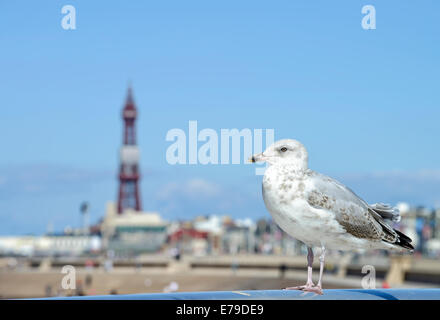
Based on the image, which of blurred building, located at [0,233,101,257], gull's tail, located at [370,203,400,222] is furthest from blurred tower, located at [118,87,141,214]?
gull's tail, located at [370,203,400,222]

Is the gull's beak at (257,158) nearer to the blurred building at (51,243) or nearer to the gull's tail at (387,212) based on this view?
the gull's tail at (387,212)

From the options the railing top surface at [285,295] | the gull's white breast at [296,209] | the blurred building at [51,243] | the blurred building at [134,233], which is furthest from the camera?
the blurred building at [51,243]

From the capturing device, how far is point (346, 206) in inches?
160

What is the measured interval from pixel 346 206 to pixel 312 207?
0.21 metres

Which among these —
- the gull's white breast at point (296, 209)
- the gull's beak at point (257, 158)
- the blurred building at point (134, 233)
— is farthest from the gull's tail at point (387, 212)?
the blurred building at point (134, 233)

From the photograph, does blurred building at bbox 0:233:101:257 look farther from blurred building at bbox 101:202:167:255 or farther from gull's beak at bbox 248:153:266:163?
gull's beak at bbox 248:153:266:163

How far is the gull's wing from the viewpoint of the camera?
13.0 feet

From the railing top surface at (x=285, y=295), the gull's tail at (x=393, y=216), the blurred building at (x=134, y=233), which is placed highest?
the gull's tail at (x=393, y=216)

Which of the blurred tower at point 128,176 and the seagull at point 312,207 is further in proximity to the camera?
the blurred tower at point 128,176

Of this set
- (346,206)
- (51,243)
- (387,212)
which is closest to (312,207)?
(346,206)

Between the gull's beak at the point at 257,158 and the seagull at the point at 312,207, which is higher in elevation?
the gull's beak at the point at 257,158

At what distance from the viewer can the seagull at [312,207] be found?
12.7 ft
